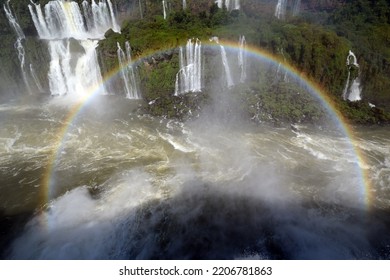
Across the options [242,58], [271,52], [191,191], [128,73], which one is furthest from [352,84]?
[128,73]

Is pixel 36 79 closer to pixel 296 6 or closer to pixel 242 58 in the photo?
pixel 242 58

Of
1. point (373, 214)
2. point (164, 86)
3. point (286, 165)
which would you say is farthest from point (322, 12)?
point (373, 214)

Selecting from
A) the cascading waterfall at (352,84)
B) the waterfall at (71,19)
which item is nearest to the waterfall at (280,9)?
the cascading waterfall at (352,84)

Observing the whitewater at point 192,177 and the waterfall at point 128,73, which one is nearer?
the whitewater at point 192,177

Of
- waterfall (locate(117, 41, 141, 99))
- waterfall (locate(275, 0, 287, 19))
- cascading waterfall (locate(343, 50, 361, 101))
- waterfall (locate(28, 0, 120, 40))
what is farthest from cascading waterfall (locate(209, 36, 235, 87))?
waterfall (locate(275, 0, 287, 19))

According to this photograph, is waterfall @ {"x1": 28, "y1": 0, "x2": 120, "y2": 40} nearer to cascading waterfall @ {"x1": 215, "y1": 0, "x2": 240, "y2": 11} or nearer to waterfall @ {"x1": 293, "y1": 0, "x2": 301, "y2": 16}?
cascading waterfall @ {"x1": 215, "y1": 0, "x2": 240, "y2": 11}

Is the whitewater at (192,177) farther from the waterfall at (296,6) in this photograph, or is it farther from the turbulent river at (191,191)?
the waterfall at (296,6)
